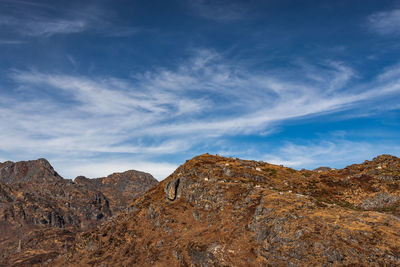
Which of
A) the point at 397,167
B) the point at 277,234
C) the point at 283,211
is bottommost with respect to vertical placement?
the point at 277,234

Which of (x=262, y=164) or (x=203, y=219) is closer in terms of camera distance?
(x=203, y=219)

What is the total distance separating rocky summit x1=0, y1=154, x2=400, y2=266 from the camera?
41.3 metres

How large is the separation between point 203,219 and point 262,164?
2896 centimetres

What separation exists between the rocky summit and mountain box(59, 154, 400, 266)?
0.16m

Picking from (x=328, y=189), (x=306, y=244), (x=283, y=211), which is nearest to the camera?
(x=306, y=244)

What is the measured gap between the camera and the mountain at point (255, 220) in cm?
4134

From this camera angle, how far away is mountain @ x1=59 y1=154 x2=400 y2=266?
4134cm

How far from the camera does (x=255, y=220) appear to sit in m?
52.7

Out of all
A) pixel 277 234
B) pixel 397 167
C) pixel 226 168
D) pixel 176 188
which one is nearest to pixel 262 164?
pixel 226 168

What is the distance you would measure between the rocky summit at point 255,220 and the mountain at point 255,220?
164 millimetres

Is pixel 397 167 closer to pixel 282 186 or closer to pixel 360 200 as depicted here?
pixel 360 200

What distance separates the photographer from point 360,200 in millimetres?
60281

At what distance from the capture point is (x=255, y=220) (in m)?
52.7

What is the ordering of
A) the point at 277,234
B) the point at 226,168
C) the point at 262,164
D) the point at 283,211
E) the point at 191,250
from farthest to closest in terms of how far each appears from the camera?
the point at 262,164 → the point at 226,168 → the point at 191,250 → the point at 283,211 → the point at 277,234
